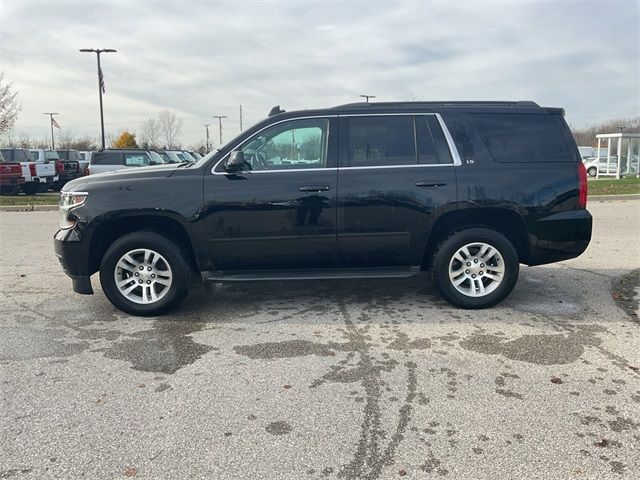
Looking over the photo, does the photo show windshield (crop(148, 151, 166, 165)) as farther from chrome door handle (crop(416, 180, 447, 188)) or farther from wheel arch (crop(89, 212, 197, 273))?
chrome door handle (crop(416, 180, 447, 188))

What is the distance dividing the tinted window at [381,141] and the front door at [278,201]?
22 centimetres

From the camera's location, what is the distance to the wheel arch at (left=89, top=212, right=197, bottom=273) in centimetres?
509

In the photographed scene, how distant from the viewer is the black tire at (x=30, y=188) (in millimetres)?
21062

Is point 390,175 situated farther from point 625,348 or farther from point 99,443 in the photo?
point 99,443

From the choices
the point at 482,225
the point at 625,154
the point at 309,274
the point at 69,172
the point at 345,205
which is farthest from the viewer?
the point at 625,154

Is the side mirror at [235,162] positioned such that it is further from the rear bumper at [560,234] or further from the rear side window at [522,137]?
the rear bumper at [560,234]

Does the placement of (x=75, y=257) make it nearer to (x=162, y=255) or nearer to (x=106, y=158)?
(x=162, y=255)

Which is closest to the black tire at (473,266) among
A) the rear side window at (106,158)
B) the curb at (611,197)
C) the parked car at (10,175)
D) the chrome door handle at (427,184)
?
the chrome door handle at (427,184)

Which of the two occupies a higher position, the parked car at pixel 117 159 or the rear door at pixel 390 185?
the parked car at pixel 117 159

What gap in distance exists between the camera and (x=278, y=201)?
5.02m

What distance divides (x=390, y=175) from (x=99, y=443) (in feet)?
10.9

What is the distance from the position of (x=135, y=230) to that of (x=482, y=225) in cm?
343

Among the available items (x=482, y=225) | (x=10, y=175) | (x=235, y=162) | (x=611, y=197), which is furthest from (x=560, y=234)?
(x=10, y=175)

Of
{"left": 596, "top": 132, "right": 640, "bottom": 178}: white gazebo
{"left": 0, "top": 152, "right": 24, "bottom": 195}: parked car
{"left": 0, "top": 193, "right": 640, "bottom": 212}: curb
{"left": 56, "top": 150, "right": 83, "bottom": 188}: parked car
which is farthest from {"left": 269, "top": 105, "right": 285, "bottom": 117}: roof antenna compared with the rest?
{"left": 596, "top": 132, "right": 640, "bottom": 178}: white gazebo
